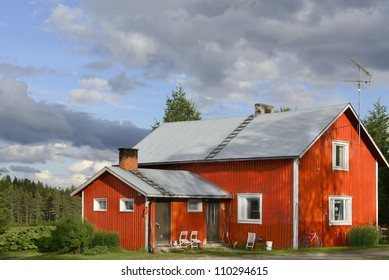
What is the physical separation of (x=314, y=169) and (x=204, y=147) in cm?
749

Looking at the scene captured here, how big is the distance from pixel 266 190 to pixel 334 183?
4.72m

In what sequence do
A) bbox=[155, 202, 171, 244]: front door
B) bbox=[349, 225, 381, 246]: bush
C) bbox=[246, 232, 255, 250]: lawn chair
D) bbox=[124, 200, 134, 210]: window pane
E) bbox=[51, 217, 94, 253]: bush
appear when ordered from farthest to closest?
1. bbox=[349, 225, 381, 246]: bush
2. bbox=[246, 232, 255, 250]: lawn chair
3. bbox=[124, 200, 134, 210]: window pane
4. bbox=[155, 202, 171, 244]: front door
5. bbox=[51, 217, 94, 253]: bush

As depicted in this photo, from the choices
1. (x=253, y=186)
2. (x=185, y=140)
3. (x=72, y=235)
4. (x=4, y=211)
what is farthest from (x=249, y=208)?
(x=4, y=211)

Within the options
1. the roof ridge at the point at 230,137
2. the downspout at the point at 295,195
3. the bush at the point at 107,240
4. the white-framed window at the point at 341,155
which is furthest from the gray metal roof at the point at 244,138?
the bush at the point at 107,240

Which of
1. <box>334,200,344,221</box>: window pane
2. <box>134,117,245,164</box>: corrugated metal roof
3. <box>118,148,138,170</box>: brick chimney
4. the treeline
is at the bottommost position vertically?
the treeline

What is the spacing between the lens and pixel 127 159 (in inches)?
1465

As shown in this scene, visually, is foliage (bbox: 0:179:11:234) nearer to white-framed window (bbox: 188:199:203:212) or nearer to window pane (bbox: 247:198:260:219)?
white-framed window (bbox: 188:199:203:212)

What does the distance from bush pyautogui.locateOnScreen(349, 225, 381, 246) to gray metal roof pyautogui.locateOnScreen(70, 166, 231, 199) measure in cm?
765

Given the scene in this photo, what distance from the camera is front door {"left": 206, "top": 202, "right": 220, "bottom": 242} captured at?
3675 centimetres

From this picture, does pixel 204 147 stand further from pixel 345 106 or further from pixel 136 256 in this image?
pixel 136 256

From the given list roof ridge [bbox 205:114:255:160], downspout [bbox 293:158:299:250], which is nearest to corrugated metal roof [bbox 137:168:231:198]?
roof ridge [bbox 205:114:255:160]

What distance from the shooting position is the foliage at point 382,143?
47031 mm

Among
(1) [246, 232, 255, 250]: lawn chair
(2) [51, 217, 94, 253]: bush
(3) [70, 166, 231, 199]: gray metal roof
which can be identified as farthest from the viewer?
(1) [246, 232, 255, 250]: lawn chair

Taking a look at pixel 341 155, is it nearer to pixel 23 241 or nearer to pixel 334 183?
pixel 334 183
